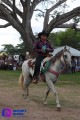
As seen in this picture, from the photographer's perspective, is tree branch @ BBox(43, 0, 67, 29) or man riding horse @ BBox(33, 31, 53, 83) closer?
man riding horse @ BBox(33, 31, 53, 83)

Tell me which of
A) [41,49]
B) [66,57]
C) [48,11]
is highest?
[48,11]

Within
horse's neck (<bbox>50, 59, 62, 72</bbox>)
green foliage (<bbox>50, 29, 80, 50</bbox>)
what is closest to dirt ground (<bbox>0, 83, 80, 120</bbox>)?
horse's neck (<bbox>50, 59, 62, 72</bbox>)

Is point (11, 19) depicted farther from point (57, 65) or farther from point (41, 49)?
point (57, 65)

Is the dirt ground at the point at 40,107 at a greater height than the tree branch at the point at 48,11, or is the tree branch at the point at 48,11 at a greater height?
the tree branch at the point at 48,11

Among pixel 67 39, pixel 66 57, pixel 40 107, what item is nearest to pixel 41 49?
pixel 66 57

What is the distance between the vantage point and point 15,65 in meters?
43.2

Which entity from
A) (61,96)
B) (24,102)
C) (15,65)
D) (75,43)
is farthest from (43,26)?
(75,43)

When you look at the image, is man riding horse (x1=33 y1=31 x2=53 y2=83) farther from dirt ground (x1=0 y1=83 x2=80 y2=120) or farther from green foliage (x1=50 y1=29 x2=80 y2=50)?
green foliage (x1=50 y1=29 x2=80 y2=50)

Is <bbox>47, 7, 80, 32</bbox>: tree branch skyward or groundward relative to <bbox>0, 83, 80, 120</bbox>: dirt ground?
skyward

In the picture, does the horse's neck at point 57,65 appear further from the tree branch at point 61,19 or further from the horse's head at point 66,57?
the tree branch at point 61,19

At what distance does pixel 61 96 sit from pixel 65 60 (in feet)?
11.4

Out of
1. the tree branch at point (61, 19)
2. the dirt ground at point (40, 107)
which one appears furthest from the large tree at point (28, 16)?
the dirt ground at point (40, 107)

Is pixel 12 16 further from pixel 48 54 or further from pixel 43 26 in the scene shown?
pixel 48 54

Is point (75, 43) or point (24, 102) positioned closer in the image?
point (24, 102)
